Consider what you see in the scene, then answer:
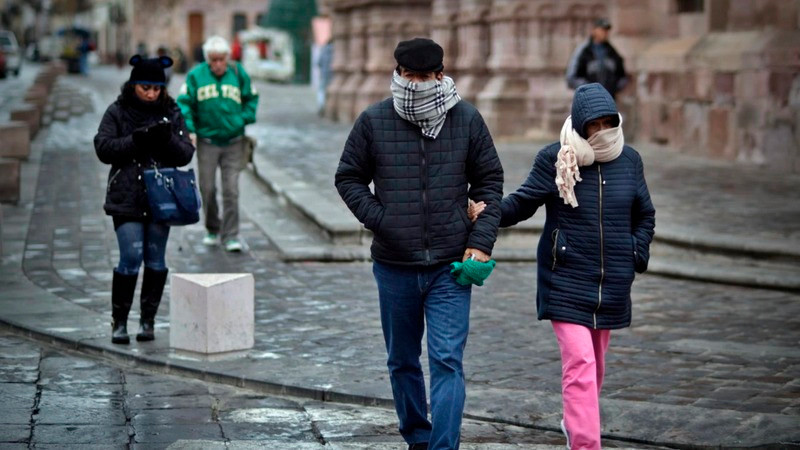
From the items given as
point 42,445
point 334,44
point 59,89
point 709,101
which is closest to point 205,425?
point 42,445

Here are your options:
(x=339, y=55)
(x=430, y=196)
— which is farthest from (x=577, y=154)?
(x=339, y=55)

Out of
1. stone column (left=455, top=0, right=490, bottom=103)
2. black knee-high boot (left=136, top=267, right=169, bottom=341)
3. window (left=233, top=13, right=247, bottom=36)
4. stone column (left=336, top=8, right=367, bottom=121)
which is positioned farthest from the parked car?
black knee-high boot (left=136, top=267, right=169, bottom=341)

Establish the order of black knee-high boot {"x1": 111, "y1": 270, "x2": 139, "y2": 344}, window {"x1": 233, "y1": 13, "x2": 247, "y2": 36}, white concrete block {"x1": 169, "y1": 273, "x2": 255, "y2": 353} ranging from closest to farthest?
white concrete block {"x1": 169, "y1": 273, "x2": 255, "y2": 353} → black knee-high boot {"x1": 111, "y1": 270, "x2": 139, "y2": 344} → window {"x1": 233, "y1": 13, "x2": 247, "y2": 36}

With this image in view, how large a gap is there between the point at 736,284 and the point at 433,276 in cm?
559

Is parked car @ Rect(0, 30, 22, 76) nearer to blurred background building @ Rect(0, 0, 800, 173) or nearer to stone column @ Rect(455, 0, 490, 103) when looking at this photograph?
blurred background building @ Rect(0, 0, 800, 173)

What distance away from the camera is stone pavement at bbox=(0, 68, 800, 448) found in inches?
279

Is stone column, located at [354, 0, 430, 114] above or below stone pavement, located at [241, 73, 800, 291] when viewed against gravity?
above

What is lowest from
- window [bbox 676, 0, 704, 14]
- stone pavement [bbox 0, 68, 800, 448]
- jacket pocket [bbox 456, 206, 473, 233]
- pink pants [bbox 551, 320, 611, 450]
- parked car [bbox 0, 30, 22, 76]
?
parked car [bbox 0, 30, 22, 76]

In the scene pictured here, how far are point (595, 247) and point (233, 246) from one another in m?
6.93

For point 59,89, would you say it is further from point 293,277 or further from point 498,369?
point 498,369

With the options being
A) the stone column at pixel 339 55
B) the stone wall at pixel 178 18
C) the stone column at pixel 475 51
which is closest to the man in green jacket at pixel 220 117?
the stone column at pixel 475 51

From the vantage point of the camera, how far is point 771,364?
827 cm

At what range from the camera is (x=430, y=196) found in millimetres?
5934

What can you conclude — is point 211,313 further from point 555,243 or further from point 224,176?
point 224,176
